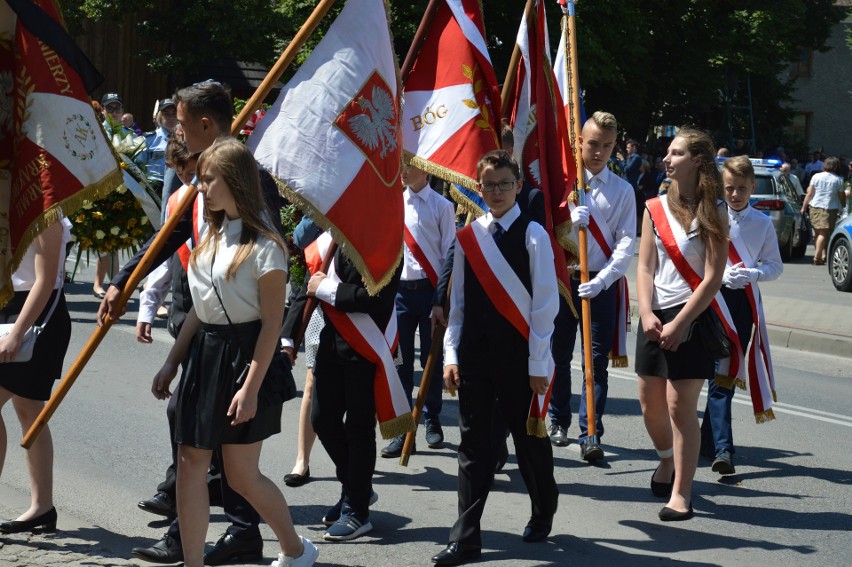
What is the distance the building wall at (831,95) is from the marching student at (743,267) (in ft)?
175

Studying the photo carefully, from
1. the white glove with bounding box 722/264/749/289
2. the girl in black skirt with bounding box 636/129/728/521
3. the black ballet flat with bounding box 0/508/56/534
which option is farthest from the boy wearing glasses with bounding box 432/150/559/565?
the white glove with bounding box 722/264/749/289

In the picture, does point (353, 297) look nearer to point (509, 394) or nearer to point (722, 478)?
point (509, 394)

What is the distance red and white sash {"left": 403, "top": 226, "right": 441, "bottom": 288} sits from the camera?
7453 millimetres

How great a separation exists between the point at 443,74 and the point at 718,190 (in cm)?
157

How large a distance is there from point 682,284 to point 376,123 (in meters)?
1.84

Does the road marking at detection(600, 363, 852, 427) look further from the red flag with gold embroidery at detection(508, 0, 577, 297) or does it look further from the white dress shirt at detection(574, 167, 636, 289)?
the red flag with gold embroidery at detection(508, 0, 577, 297)

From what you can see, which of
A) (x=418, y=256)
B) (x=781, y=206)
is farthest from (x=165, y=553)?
(x=781, y=206)

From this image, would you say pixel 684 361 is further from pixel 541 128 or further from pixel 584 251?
pixel 541 128

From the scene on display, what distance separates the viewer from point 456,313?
564 cm

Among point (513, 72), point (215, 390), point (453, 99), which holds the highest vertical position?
point (513, 72)

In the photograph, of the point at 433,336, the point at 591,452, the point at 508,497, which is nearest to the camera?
the point at 433,336

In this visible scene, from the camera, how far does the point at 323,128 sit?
5422mm

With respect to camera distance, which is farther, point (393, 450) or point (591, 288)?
point (393, 450)

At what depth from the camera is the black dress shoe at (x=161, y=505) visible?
19.4 feet
